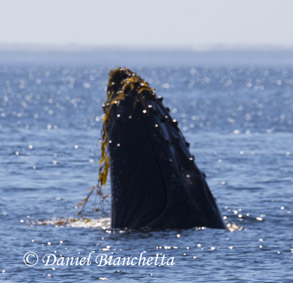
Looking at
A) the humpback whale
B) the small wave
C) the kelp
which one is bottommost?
the small wave

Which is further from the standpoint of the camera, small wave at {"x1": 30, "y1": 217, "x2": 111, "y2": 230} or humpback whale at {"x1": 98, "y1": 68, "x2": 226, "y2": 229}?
small wave at {"x1": 30, "y1": 217, "x2": 111, "y2": 230}

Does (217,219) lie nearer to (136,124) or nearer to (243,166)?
(136,124)

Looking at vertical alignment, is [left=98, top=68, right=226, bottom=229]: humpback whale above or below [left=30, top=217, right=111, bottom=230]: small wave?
above

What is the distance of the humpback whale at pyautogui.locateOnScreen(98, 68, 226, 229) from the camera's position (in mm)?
15539

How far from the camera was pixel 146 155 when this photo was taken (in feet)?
51.3

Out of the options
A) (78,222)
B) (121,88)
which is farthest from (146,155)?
(78,222)

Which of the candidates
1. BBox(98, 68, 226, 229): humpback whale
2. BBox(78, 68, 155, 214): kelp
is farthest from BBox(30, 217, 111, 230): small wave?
BBox(78, 68, 155, 214): kelp

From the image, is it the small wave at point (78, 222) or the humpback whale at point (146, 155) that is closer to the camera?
the humpback whale at point (146, 155)

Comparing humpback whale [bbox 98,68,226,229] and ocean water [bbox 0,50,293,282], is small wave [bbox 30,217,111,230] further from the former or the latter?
humpback whale [bbox 98,68,226,229]

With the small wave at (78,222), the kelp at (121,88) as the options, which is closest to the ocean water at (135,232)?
the small wave at (78,222)

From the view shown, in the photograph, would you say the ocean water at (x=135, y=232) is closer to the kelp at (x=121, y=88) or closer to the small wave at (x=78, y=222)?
the small wave at (x=78, y=222)

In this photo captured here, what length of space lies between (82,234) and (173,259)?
105 inches

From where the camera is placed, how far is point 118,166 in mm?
15633

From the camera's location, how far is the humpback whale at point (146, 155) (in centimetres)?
1554
